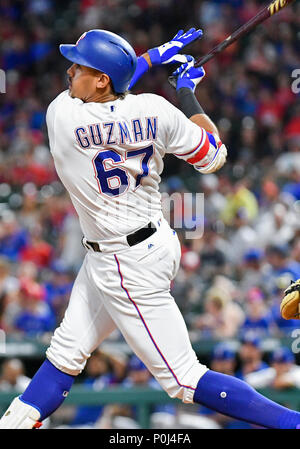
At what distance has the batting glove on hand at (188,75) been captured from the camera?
3637 mm

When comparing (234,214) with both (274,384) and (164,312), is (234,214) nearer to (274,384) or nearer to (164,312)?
(274,384)

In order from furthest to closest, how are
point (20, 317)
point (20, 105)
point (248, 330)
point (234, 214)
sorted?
1. point (20, 105)
2. point (234, 214)
3. point (20, 317)
4. point (248, 330)

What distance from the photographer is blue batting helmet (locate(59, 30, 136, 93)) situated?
3.18 m

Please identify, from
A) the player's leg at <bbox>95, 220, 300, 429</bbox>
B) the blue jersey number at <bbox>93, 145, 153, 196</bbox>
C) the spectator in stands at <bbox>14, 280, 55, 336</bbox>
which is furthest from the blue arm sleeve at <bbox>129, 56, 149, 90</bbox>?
the spectator in stands at <bbox>14, 280, 55, 336</bbox>

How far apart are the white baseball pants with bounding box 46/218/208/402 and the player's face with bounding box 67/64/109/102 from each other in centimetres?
61

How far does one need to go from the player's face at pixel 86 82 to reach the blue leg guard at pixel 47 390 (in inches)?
44.1

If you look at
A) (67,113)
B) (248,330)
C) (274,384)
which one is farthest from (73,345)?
(248,330)

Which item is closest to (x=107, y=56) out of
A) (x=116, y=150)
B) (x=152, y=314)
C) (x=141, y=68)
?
(x=116, y=150)

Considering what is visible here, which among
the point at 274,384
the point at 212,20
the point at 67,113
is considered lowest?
the point at 274,384

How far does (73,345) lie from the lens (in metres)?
3.33

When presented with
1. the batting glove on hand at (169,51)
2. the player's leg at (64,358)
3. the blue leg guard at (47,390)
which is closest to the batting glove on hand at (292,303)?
the player's leg at (64,358)

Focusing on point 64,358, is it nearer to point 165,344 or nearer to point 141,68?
point 165,344
